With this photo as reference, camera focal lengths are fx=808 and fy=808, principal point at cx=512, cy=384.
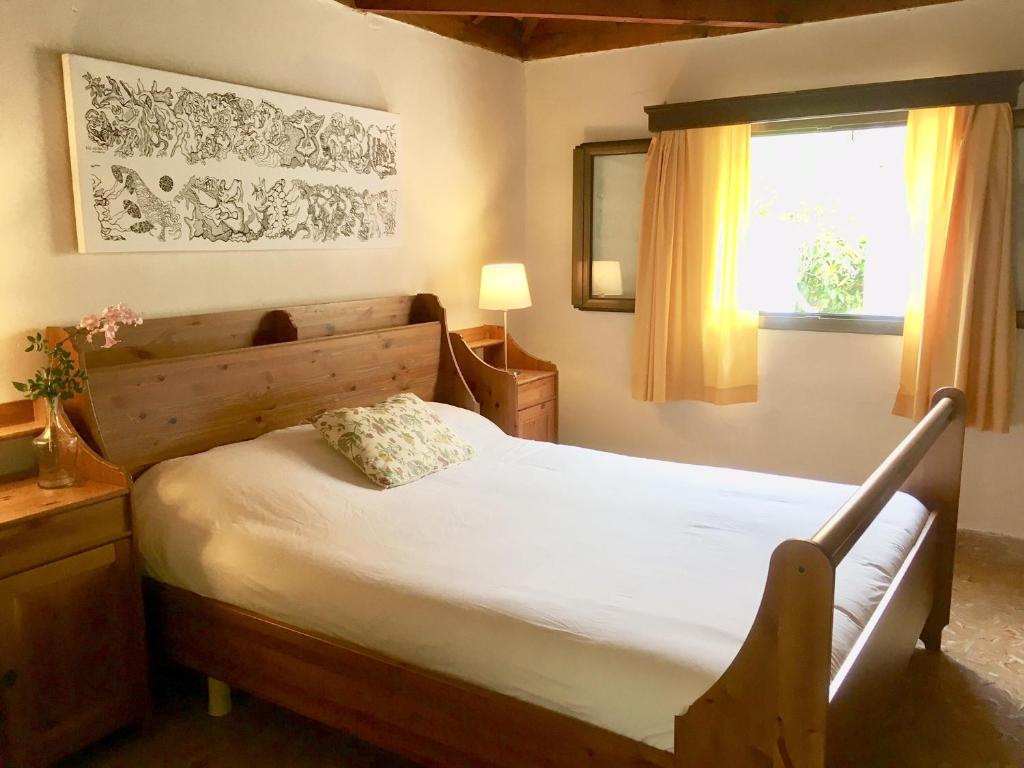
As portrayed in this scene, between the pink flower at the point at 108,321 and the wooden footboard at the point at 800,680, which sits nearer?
the wooden footboard at the point at 800,680

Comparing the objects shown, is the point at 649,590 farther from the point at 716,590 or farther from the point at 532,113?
the point at 532,113

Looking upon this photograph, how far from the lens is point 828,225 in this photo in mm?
3902

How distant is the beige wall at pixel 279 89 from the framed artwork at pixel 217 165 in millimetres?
59

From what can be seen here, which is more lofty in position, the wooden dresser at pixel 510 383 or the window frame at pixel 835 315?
the window frame at pixel 835 315

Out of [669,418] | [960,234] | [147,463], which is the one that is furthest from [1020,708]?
[147,463]

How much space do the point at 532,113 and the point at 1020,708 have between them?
3.56 metres

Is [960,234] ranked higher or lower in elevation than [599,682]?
higher

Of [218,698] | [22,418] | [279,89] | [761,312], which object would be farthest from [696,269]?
[22,418]

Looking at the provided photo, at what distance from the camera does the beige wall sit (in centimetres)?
237

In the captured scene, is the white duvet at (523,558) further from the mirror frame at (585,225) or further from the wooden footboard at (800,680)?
the mirror frame at (585,225)

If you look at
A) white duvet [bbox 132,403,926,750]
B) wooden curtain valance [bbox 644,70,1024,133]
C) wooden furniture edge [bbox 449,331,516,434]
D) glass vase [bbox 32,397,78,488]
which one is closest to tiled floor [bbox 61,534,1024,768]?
white duvet [bbox 132,403,926,750]

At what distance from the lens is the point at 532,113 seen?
4535 millimetres

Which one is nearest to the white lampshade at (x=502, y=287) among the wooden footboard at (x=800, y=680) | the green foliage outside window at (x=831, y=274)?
the green foliage outside window at (x=831, y=274)

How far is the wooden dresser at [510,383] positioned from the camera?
3807mm
